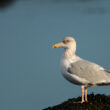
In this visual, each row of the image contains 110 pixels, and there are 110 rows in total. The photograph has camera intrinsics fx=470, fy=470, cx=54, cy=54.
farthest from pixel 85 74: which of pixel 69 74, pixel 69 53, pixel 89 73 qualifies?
A: pixel 69 53

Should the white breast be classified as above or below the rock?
above

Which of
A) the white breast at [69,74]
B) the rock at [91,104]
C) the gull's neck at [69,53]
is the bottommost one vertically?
the rock at [91,104]

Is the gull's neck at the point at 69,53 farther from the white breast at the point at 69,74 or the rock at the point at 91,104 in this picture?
the rock at the point at 91,104

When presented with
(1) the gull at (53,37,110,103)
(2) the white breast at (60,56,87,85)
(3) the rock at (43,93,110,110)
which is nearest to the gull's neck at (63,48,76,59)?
(2) the white breast at (60,56,87,85)

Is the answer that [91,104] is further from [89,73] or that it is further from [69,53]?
[69,53]

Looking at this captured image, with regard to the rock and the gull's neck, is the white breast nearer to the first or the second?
the gull's neck

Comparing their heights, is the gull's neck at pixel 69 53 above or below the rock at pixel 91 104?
above

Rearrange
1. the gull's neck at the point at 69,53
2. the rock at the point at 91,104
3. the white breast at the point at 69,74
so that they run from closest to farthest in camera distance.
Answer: the rock at the point at 91,104 < the white breast at the point at 69,74 < the gull's neck at the point at 69,53

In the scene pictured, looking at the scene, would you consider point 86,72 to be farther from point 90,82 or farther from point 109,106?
point 109,106

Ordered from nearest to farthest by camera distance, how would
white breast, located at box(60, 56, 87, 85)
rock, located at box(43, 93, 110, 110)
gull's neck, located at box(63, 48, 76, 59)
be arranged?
1. rock, located at box(43, 93, 110, 110)
2. white breast, located at box(60, 56, 87, 85)
3. gull's neck, located at box(63, 48, 76, 59)

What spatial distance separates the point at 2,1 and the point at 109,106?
19374mm

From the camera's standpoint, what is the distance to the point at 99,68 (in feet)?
Answer: 28.9

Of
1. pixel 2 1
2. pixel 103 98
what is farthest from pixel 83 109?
pixel 2 1

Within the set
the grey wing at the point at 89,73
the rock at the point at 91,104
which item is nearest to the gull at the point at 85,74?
the grey wing at the point at 89,73
